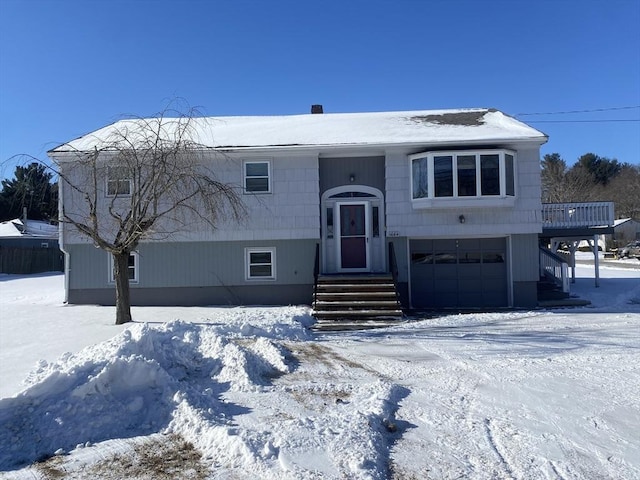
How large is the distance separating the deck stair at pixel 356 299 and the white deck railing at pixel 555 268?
23.2 ft

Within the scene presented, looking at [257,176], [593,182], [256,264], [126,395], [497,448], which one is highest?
[593,182]

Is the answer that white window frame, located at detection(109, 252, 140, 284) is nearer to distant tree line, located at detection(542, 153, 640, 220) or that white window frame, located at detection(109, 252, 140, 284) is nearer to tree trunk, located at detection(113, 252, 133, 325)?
tree trunk, located at detection(113, 252, 133, 325)

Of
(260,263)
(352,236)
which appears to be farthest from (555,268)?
(260,263)

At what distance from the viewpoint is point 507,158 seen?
1455cm

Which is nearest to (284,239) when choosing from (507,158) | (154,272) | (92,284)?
(154,272)

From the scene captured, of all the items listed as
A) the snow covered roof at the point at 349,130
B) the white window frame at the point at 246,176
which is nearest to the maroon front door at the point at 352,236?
the snow covered roof at the point at 349,130

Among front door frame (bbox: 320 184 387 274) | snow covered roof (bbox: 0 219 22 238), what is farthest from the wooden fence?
front door frame (bbox: 320 184 387 274)

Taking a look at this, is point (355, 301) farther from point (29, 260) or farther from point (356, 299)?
point (29, 260)

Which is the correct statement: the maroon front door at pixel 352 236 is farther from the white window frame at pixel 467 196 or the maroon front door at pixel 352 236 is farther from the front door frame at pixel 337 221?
the white window frame at pixel 467 196

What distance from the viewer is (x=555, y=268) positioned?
17859 mm

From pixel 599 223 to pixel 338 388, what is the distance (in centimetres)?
1513

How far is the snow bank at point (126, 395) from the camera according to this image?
4832 mm

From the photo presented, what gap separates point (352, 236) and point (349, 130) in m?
3.85

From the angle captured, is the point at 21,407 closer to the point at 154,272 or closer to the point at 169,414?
the point at 169,414
